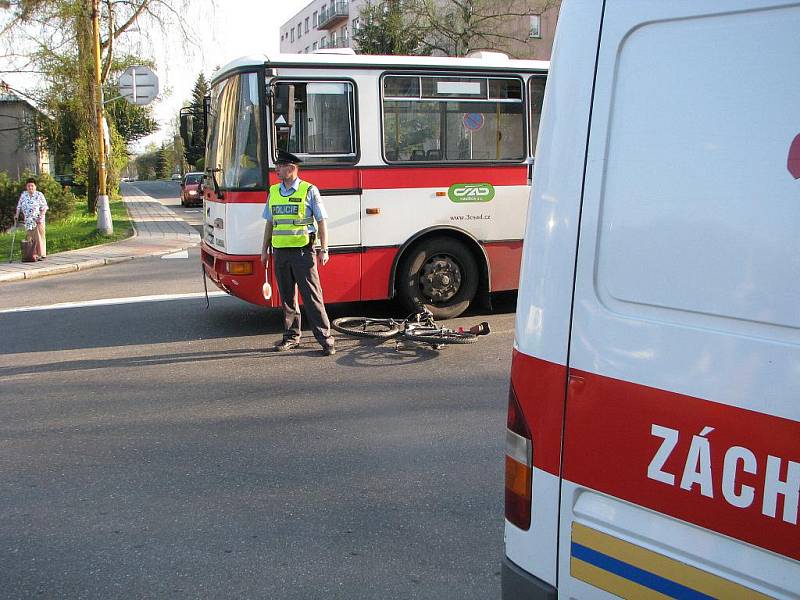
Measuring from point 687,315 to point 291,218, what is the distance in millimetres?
5912

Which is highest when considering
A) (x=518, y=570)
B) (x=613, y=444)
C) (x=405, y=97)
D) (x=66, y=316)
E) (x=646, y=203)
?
(x=405, y=97)

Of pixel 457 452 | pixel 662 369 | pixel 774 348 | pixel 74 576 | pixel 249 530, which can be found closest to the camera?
pixel 774 348

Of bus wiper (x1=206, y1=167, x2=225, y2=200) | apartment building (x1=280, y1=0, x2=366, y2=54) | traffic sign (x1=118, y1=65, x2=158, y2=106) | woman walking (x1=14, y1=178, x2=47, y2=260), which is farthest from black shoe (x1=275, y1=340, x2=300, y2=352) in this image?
apartment building (x1=280, y1=0, x2=366, y2=54)

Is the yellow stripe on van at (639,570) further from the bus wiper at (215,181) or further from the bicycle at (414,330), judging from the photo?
the bus wiper at (215,181)

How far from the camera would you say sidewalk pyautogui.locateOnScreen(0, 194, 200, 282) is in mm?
14625

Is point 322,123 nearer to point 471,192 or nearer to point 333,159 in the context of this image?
point 333,159

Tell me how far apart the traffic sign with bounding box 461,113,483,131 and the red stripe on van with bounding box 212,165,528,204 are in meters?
0.47

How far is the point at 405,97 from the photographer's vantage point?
860 centimetres

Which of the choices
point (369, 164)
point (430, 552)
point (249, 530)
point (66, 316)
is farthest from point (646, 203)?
point (66, 316)

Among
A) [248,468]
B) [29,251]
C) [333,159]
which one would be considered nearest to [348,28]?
[29,251]

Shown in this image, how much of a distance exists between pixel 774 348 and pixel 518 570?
99cm

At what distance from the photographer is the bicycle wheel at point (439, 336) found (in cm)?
767

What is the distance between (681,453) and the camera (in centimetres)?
183

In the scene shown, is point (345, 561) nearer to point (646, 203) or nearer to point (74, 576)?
point (74, 576)
